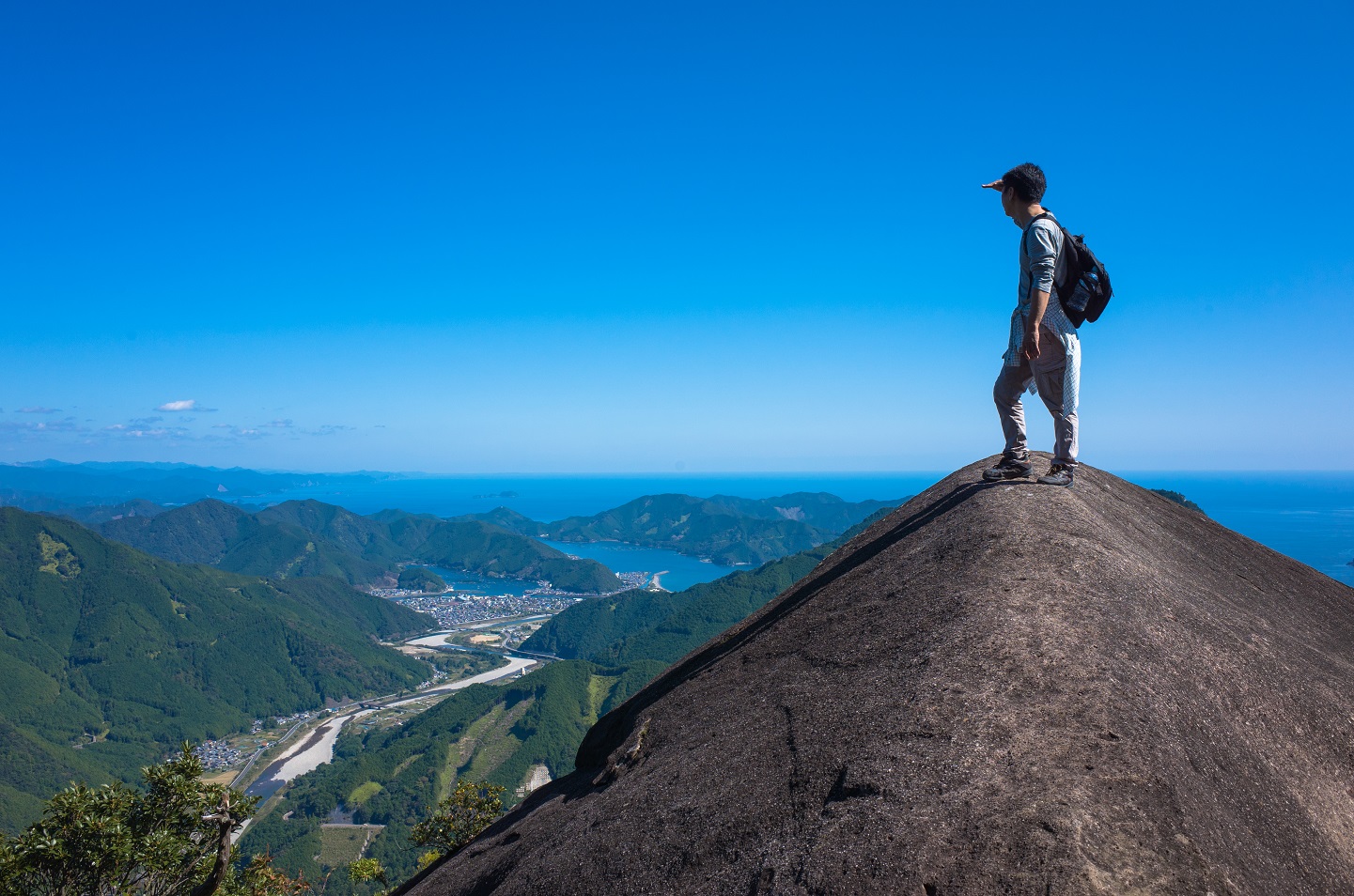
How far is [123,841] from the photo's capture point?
1219 centimetres

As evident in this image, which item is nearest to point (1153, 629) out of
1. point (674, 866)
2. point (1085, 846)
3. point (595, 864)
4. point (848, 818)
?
point (1085, 846)

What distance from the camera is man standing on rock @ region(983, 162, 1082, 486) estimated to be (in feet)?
25.1

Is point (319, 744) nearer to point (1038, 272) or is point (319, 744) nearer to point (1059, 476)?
point (1059, 476)

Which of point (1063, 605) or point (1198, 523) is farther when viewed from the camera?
point (1198, 523)

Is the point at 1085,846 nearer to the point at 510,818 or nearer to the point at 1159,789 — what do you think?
the point at 1159,789

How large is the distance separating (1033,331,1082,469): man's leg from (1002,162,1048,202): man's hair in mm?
1571

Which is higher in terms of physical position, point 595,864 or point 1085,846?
point 1085,846

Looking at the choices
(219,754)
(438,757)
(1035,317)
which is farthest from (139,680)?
(1035,317)

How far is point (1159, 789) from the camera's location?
169 inches

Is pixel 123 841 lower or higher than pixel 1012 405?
lower

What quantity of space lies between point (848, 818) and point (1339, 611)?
30.3ft

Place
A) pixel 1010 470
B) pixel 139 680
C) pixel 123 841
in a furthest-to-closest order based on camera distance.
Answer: pixel 139 680 < pixel 123 841 < pixel 1010 470

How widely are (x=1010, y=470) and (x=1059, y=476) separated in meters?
0.64

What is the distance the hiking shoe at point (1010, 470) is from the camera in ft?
30.4
